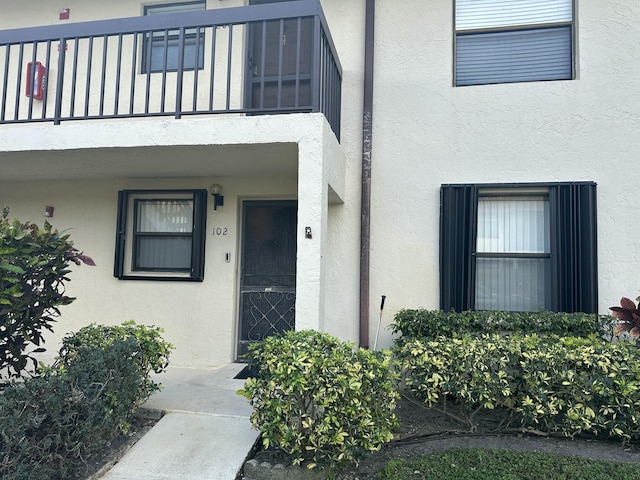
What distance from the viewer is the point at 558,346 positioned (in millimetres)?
3713

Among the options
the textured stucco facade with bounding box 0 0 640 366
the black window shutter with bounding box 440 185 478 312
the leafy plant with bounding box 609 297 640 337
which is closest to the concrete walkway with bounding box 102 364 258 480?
the textured stucco facade with bounding box 0 0 640 366

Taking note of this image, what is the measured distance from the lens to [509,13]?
210 inches

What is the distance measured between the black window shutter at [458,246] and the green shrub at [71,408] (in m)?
3.32

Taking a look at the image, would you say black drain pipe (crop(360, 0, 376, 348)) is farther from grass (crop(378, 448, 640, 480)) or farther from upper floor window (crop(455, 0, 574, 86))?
grass (crop(378, 448, 640, 480))

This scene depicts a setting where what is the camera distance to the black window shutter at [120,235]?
5879mm

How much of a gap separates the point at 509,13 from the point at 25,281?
5.96m

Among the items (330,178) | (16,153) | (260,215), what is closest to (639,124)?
(330,178)

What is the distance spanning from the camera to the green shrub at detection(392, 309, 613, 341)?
440 centimetres

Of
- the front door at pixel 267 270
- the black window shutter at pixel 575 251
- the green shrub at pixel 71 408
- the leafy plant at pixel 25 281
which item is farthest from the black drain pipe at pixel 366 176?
the leafy plant at pixel 25 281

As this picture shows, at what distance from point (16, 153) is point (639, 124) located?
6848 millimetres

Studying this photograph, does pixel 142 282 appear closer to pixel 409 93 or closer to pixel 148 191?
pixel 148 191

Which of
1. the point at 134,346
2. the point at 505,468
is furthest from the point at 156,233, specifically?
the point at 505,468

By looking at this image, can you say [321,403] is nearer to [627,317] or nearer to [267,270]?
[267,270]

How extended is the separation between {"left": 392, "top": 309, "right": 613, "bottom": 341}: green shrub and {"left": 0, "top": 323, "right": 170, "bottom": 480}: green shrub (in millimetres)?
2618
